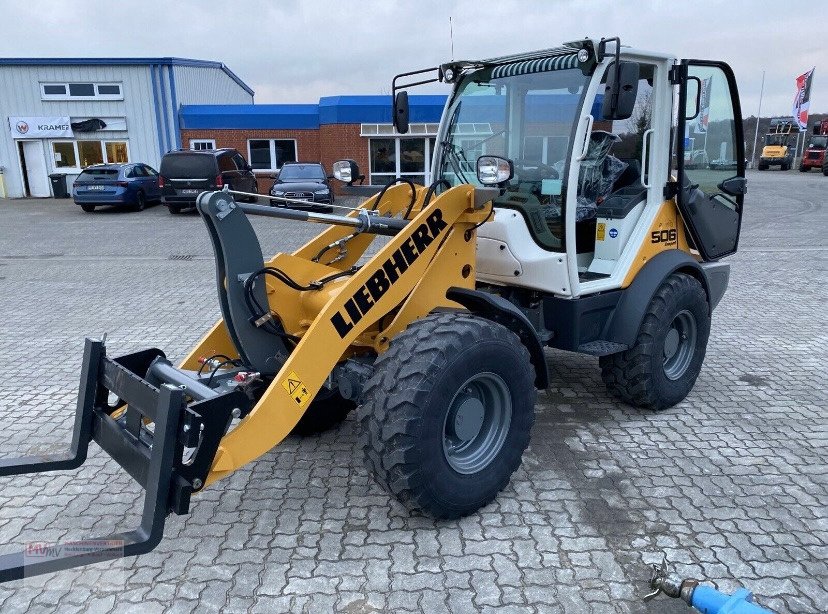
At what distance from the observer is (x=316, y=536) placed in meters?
3.36

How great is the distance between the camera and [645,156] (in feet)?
15.2

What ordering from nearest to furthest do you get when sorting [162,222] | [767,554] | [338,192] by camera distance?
1. [767,554]
2. [162,222]
3. [338,192]

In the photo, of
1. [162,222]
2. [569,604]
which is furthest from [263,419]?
[162,222]

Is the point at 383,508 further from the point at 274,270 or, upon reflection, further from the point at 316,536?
the point at 274,270

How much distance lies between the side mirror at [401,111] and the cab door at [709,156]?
196 cm

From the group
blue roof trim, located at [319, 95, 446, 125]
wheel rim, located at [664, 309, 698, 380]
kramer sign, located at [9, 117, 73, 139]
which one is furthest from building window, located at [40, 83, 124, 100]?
wheel rim, located at [664, 309, 698, 380]

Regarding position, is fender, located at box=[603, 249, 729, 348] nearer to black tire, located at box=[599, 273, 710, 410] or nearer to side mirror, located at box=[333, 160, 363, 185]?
black tire, located at box=[599, 273, 710, 410]

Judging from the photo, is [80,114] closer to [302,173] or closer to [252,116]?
[252,116]

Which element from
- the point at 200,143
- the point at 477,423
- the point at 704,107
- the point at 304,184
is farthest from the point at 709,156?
the point at 200,143

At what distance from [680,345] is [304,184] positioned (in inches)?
602

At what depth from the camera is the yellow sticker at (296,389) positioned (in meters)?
3.04

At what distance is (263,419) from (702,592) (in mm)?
1881

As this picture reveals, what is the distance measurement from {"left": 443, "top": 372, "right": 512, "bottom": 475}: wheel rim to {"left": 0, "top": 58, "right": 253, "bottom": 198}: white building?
2481cm

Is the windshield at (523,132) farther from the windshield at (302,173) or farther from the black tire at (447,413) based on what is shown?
the windshield at (302,173)
